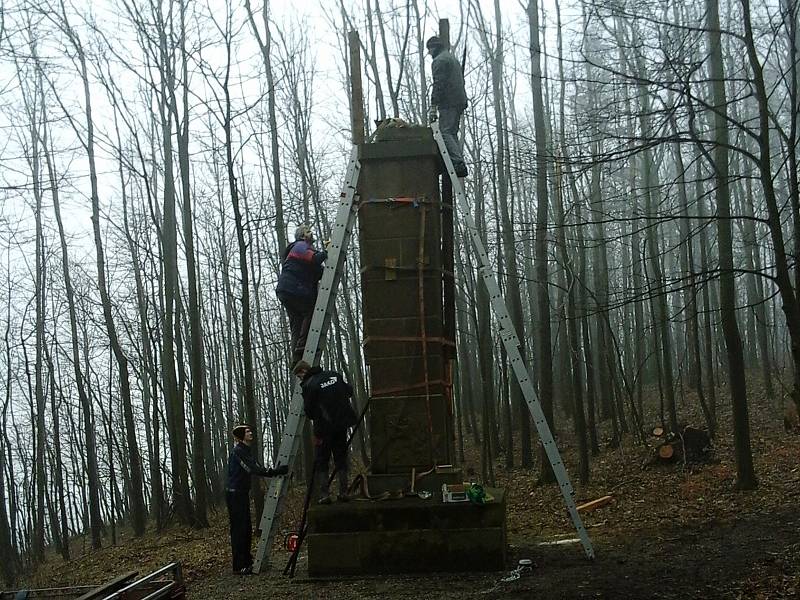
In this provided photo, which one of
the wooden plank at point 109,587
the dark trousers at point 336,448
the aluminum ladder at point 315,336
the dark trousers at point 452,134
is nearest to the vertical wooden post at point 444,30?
the dark trousers at point 452,134

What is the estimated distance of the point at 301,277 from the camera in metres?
8.75

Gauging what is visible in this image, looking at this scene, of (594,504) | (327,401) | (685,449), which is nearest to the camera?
(327,401)

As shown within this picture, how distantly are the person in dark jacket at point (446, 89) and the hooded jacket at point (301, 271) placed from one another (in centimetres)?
205

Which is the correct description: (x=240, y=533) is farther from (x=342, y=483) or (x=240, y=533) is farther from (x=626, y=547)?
(x=626, y=547)

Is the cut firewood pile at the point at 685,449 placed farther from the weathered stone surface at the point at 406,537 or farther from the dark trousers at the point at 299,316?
the dark trousers at the point at 299,316

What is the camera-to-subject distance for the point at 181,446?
1544cm

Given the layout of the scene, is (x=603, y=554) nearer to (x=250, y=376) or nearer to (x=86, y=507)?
(x=250, y=376)

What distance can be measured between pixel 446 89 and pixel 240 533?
225 inches

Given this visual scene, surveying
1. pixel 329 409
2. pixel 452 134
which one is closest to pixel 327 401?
pixel 329 409

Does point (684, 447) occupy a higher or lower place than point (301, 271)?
lower

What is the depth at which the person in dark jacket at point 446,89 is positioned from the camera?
8711mm

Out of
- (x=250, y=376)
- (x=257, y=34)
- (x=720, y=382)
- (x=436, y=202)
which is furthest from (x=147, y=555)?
(x=720, y=382)

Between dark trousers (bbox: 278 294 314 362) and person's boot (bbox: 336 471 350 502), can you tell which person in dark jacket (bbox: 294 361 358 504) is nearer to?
person's boot (bbox: 336 471 350 502)

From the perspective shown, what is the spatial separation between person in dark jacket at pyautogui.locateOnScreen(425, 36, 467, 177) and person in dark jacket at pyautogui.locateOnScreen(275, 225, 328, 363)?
2.02 metres
